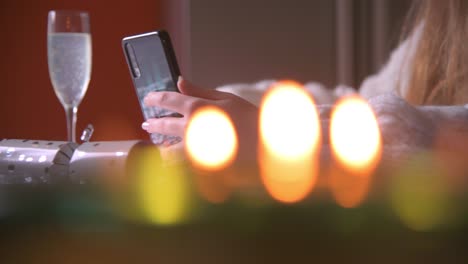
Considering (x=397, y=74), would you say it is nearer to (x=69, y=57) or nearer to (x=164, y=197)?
(x=69, y=57)

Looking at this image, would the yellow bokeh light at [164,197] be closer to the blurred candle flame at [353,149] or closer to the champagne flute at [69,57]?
the blurred candle flame at [353,149]

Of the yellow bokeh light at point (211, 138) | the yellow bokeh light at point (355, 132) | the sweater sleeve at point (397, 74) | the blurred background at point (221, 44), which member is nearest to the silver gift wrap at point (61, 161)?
the yellow bokeh light at point (211, 138)

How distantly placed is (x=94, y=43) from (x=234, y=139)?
260cm

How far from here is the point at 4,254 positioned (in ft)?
1.13

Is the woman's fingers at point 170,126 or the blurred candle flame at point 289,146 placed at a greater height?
the blurred candle flame at point 289,146

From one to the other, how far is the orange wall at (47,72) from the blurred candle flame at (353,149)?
236cm

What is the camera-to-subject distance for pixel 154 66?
841mm

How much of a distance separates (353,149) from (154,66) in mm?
347

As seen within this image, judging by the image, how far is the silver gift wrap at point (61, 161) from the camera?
18.8 inches

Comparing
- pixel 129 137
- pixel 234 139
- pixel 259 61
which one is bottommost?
pixel 129 137

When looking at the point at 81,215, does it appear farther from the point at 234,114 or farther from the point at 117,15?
the point at 117,15

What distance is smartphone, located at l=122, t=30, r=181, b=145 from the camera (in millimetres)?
811

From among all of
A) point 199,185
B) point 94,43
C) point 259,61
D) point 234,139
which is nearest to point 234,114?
point 234,139

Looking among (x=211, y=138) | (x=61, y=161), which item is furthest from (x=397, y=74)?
(x=61, y=161)
